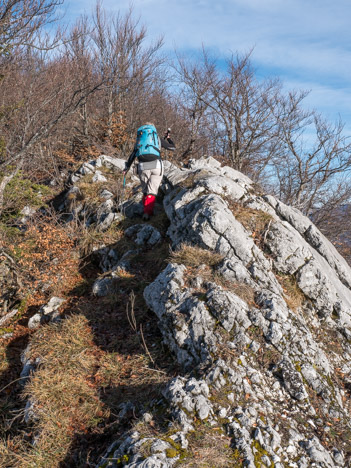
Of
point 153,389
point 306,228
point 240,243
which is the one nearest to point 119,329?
point 153,389

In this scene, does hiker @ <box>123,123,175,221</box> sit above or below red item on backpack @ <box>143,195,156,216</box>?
above

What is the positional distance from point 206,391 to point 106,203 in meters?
6.40

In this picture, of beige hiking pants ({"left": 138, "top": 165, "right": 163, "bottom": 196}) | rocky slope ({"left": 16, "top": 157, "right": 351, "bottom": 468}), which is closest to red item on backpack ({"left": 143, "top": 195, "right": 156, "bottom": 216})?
beige hiking pants ({"left": 138, "top": 165, "right": 163, "bottom": 196})

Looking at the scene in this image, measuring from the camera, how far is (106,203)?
8.73 meters

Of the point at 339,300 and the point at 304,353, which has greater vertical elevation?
the point at 339,300

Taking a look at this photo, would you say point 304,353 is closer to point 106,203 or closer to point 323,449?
point 323,449

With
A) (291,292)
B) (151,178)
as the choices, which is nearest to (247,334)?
(291,292)

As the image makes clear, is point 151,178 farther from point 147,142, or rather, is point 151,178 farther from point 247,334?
point 247,334

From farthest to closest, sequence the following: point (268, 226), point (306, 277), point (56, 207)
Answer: point (56, 207), point (268, 226), point (306, 277)

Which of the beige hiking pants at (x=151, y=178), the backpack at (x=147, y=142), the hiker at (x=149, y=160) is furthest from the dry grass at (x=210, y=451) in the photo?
the backpack at (x=147, y=142)

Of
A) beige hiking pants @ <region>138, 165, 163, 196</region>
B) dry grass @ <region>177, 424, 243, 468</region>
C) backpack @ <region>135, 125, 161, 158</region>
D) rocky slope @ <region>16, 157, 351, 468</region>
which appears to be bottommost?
dry grass @ <region>177, 424, 243, 468</region>

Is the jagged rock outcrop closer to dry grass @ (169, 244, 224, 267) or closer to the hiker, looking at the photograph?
dry grass @ (169, 244, 224, 267)

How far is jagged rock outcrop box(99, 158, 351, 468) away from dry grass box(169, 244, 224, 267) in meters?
0.12

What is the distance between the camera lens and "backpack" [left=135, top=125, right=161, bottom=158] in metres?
7.73
